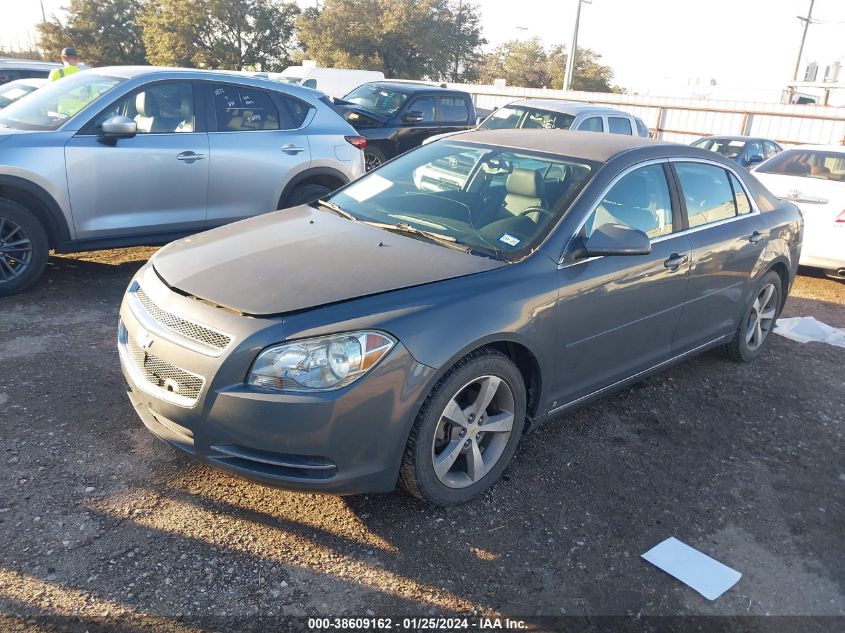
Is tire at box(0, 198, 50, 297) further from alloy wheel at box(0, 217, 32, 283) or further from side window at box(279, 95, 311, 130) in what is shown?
side window at box(279, 95, 311, 130)

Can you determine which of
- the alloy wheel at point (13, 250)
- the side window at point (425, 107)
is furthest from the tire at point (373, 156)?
the alloy wheel at point (13, 250)

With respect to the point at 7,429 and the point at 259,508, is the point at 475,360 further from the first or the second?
the point at 7,429

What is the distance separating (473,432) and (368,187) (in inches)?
73.0

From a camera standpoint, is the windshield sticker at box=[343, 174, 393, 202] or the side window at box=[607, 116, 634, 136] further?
the side window at box=[607, 116, 634, 136]

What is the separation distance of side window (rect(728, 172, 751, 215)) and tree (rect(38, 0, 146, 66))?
2000 inches

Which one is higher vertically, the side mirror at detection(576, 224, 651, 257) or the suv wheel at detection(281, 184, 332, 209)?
the side mirror at detection(576, 224, 651, 257)

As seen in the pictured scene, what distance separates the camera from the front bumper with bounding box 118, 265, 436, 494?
2.68 metres

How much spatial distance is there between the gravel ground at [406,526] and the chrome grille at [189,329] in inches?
32.1

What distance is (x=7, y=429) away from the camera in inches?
141

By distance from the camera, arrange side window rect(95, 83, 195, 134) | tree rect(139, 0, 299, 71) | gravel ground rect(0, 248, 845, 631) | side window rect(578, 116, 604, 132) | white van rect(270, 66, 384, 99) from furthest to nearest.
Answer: tree rect(139, 0, 299, 71) < white van rect(270, 66, 384, 99) < side window rect(578, 116, 604, 132) < side window rect(95, 83, 195, 134) < gravel ground rect(0, 248, 845, 631)

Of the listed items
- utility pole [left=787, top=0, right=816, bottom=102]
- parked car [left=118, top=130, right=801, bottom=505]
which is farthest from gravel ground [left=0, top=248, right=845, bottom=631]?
utility pole [left=787, top=0, right=816, bottom=102]

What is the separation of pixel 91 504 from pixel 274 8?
49051 mm

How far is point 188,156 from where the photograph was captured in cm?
598

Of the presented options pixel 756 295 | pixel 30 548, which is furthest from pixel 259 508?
pixel 756 295
